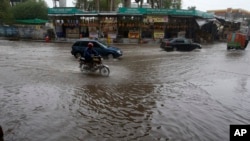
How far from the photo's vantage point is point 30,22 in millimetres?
51281

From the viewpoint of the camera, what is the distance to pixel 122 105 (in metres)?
9.04

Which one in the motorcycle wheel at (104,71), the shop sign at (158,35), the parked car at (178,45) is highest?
the shop sign at (158,35)

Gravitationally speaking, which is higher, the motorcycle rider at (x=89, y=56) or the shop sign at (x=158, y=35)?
the shop sign at (x=158, y=35)

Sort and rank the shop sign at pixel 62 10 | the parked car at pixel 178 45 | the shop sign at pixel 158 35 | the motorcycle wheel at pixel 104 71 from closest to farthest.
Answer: the motorcycle wheel at pixel 104 71 < the parked car at pixel 178 45 < the shop sign at pixel 158 35 < the shop sign at pixel 62 10

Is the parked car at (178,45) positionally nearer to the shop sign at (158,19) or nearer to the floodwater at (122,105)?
the shop sign at (158,19)

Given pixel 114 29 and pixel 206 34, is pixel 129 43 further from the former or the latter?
pixel 206 34

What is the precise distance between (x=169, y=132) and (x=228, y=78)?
8.60m

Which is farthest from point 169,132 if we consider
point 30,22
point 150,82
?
point 30,22

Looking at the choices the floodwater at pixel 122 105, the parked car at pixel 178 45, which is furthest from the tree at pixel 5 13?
the floodwater at pixel 122 105

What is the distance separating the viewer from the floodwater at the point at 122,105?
6.66 m

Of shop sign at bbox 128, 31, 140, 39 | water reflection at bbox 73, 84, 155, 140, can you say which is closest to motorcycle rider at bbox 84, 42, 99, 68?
water reflection at bbox 73, 84, 155, 140

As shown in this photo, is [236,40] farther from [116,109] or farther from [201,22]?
[116,109]

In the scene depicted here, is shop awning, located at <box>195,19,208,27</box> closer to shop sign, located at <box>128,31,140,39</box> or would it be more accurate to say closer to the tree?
shop sign, located at <box>128,31,140,39</box>

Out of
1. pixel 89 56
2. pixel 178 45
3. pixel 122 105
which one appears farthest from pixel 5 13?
pixel 122 105
